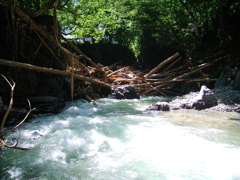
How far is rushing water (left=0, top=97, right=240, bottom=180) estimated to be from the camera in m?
1.92

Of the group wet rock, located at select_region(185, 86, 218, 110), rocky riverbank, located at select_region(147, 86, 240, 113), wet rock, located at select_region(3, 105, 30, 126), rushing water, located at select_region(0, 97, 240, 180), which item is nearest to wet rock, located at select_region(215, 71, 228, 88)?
rocky riverbank, located at select_region(147, 86, 240, 113)

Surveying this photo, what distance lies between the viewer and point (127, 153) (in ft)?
7.96

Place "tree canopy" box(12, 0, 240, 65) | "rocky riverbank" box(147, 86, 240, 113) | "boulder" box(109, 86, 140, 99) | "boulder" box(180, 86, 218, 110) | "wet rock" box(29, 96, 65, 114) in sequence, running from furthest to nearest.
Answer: "boulder" box(109, 86, 140, 99)
"tree canopy" box(12, 0, 240, 65)
"boulder" box(180, 86, 218, 110)
"rocky riverbank" box(147, 86, 240, 113)
"wet rock" box(29, 96, 65, 114)

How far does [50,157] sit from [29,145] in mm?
638

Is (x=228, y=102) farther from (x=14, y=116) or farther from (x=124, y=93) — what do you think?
(x=14, y=116)

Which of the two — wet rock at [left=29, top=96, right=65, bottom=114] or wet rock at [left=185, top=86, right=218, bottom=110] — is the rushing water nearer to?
wet rock at [left=29, top=96, right=65, bottom=114]

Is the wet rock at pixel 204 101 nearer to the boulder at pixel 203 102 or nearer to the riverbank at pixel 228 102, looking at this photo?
the boulder at pixel 203 102

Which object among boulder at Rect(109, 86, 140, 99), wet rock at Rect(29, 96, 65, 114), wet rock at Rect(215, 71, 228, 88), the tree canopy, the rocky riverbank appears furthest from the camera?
boulder at Rect(109, 86, 140, 99)

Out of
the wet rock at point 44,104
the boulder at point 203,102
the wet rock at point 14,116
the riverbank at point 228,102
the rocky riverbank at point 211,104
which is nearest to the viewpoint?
the wet rock at point 14,116

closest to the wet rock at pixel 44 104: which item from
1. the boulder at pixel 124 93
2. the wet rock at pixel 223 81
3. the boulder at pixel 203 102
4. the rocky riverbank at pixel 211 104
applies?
the rocky riverbank at pixel 211 104

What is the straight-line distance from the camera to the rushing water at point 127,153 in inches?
75.7

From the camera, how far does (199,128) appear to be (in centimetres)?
345

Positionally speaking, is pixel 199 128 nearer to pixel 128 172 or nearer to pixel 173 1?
pixel 128 172

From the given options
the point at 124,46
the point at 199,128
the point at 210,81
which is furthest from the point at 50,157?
the point at 124,46
